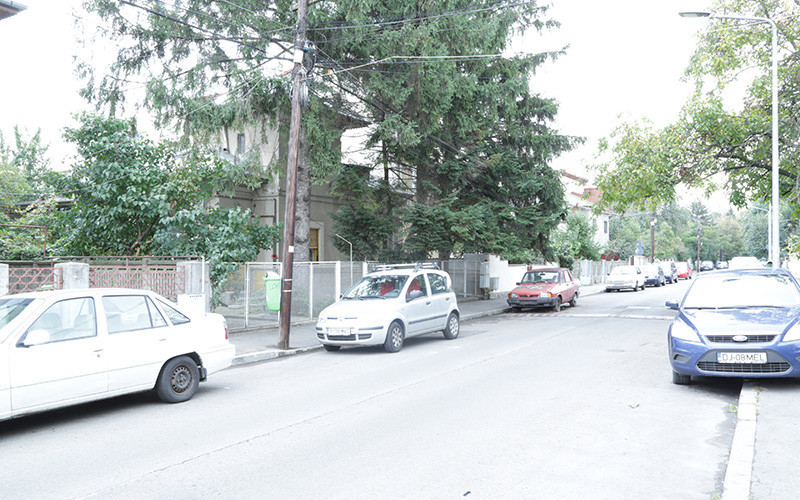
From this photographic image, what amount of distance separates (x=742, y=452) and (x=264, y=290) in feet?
43.3

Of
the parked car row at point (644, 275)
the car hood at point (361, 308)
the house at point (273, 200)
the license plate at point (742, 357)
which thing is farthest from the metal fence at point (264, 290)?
the parked car row at point (644, 275)

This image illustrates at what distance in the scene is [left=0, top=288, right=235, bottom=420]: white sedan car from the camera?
6.36 meters

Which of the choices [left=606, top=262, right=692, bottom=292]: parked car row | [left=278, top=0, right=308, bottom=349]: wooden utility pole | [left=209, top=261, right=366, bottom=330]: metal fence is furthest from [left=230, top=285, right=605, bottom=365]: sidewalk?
[left=606, top=262, right=692, bottom=292]: parked car row

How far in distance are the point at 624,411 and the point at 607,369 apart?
9.87ft

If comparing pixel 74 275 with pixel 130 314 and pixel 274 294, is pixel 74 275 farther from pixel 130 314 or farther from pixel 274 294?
pixel 130 314

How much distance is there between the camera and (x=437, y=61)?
17672 millimetres

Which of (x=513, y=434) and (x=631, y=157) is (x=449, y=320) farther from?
(x=631, y=157)

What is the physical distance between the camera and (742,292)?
8.96 meters

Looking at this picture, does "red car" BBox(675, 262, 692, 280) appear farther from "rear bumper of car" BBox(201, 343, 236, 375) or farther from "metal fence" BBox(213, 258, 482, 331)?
"rear bumper of car" BBox(201, 343, 236, 375)

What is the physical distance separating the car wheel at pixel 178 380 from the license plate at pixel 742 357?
6.93 meters

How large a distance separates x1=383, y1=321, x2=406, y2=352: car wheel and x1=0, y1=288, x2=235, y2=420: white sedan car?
4245 mm

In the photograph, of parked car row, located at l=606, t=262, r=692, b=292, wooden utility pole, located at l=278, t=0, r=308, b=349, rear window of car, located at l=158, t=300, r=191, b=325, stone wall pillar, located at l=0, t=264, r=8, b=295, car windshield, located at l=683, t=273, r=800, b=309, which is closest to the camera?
rear window of car, located at l=158, t=300, r=191, b=325

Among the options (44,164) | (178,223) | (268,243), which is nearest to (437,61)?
(268,243)

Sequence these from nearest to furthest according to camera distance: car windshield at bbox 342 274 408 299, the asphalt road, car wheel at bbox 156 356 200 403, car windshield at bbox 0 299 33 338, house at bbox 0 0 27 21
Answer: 1. the asphalt road
2. car windshield at bbox 0 299 33 338
3. car wheel at bbox 156 356 200 403
4. house at bbox 0 0 27 21
5. car windshield at bbox 342 274 408 299
